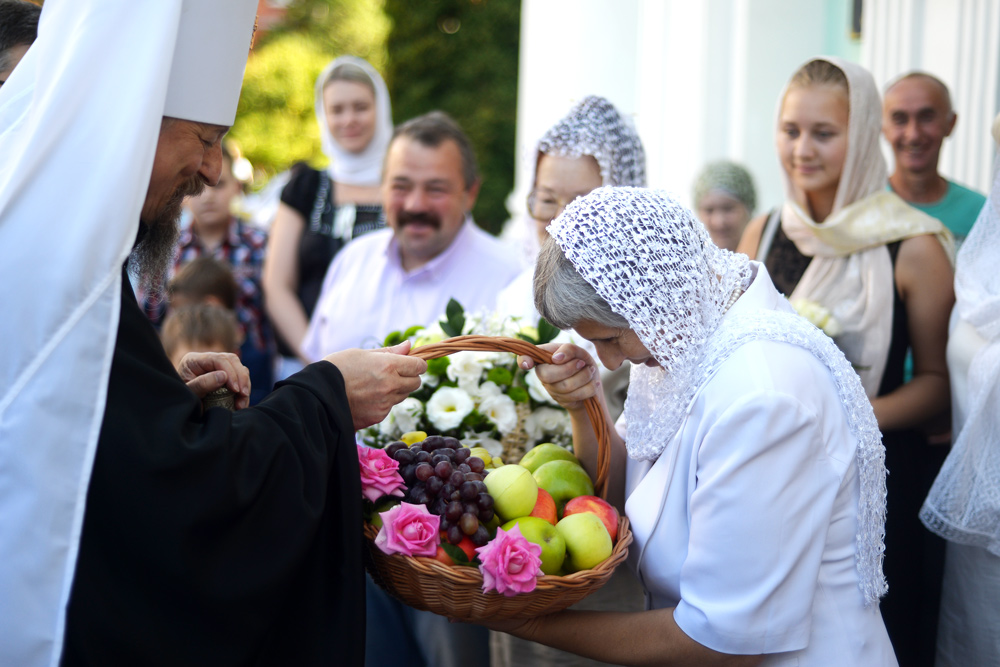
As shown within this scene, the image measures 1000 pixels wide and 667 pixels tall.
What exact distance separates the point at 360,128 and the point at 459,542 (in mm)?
3961

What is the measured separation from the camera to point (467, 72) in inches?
658

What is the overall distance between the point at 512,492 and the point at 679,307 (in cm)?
56

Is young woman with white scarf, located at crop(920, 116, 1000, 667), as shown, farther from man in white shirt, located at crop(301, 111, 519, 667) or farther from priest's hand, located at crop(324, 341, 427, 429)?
man in white shirt, located at crop(301, 111, 519, 667)

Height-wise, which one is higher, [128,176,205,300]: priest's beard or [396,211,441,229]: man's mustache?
[396,211,441,229]: man's mustache

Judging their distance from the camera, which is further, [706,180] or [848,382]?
[706,180]

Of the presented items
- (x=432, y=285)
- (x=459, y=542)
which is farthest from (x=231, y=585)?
→ (x=432, y=285)

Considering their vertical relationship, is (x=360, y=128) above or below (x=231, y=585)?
above

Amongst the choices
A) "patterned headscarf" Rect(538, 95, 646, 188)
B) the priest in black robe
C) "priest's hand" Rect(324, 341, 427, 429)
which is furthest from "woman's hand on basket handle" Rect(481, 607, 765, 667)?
"patterned headscarf" Rect(538, 95, 646, 188)

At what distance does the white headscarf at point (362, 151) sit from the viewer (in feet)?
17.2

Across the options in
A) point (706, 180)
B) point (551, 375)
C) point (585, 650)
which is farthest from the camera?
point (706, 180)

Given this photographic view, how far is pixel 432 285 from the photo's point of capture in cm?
419

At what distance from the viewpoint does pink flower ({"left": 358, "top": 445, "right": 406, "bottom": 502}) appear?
6.40ft

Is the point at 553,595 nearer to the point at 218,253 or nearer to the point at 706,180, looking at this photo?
the point at 706,180

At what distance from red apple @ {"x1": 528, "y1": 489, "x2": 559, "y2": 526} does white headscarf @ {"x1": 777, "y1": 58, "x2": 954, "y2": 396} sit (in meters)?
1.52
